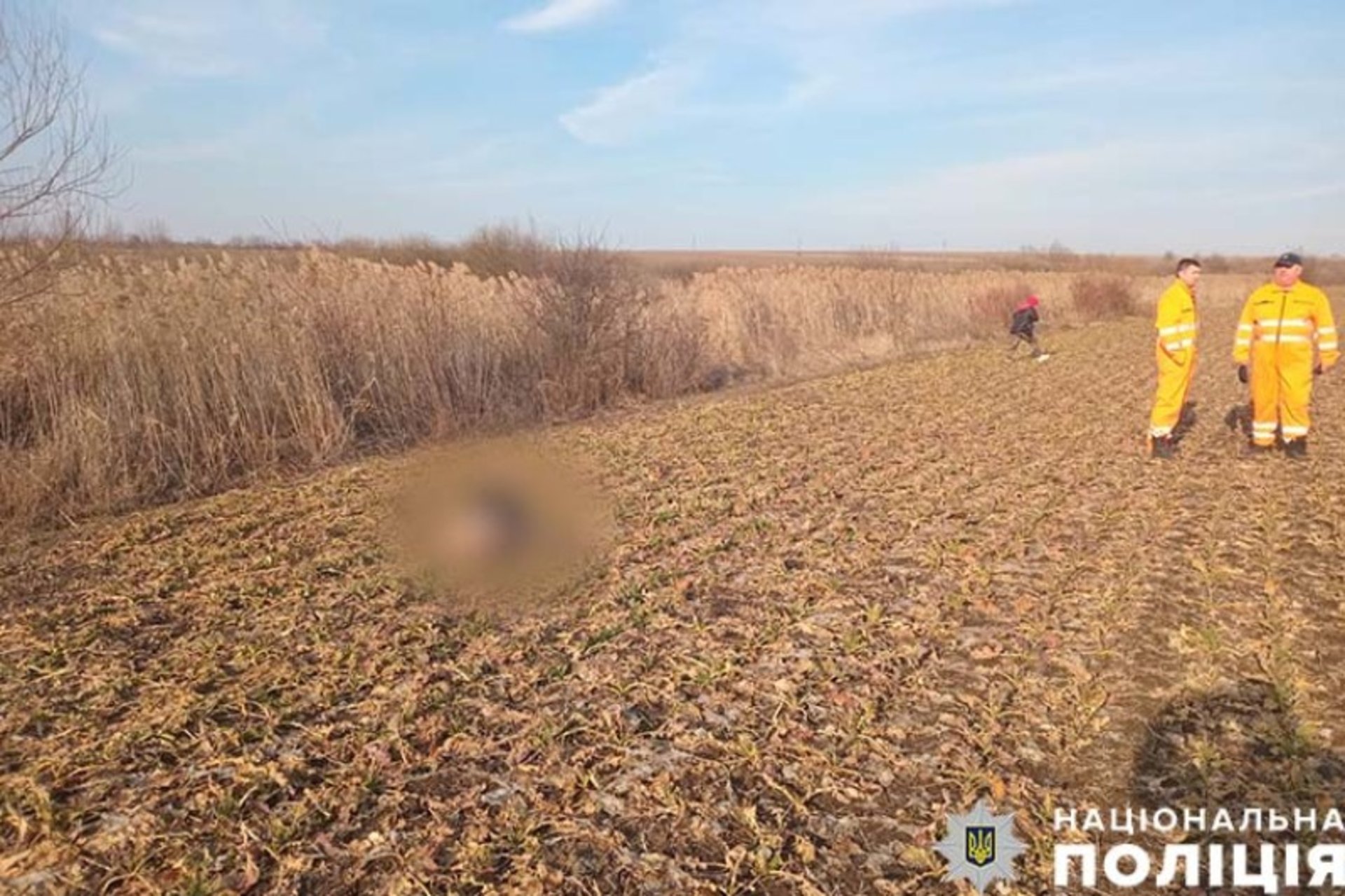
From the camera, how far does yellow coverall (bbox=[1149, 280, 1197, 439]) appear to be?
7859 mm

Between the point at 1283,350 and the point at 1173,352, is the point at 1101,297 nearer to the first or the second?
the point at 1283,350

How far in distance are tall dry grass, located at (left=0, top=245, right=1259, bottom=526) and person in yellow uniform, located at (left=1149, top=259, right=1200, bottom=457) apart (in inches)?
324

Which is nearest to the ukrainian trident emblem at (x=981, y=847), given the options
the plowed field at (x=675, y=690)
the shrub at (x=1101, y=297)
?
the plowed field at (x=675, y=690)

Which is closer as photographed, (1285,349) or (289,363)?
(1285,349)

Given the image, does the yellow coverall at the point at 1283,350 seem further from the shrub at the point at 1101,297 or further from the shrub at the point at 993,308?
the shrub at the point at 1101,297

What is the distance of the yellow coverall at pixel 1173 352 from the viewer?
7.86 metres

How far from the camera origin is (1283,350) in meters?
7.72

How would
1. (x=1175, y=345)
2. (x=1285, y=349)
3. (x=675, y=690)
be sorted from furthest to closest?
(x=1175, y=345)
(x=1285, y=349)
(x=675, y=690)

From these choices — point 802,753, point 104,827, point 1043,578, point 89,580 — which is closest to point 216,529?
point 89,580

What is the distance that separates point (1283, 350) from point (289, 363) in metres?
10.8

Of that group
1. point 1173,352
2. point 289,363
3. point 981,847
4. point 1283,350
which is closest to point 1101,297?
point 1283,350

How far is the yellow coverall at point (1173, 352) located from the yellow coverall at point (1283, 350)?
0.49 metres

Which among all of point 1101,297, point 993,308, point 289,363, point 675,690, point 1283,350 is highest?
point 1101,297

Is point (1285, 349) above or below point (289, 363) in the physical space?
below
